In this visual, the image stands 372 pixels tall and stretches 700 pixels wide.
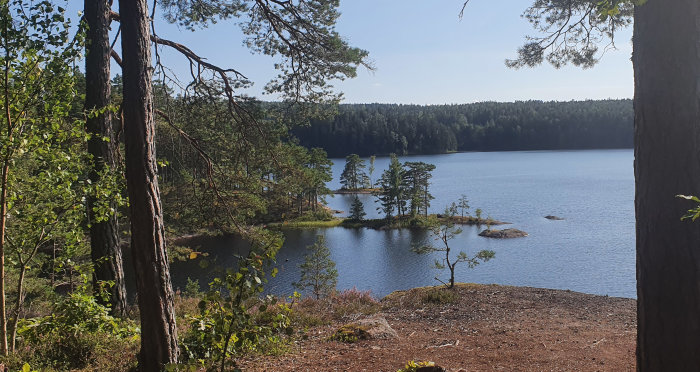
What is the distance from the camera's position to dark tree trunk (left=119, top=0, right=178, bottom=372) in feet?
11.6

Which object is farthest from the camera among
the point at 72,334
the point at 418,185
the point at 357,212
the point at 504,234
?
the point at 418,185

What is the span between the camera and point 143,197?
3.55 metres

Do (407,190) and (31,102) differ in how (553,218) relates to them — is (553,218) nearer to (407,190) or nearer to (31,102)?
(407,190)

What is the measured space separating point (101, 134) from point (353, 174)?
177 ft

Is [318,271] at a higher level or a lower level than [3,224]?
lower

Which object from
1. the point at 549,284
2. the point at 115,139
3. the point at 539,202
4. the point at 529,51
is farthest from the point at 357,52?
the point at 539,202

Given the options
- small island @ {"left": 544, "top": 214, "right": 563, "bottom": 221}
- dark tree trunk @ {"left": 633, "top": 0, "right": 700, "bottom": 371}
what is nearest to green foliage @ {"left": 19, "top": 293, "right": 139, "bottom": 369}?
dark tree trunk @ {"left": 633, "top": 0, "right": 700, "bottom": 371}

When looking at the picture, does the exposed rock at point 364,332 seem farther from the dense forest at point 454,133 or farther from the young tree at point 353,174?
the dense forest at point 454,133

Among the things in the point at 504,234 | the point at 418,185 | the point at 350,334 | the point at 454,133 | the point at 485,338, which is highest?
the point at 454,133

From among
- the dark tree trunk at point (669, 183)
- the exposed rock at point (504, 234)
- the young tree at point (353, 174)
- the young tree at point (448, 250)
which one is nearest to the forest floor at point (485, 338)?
the dark tree trunk at point (669, 183)

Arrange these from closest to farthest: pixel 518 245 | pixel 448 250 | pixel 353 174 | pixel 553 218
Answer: pixel 448 250
pixel 518 245
pixel 553 218
pixel 353 174

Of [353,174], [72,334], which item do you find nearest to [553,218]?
[353,174]

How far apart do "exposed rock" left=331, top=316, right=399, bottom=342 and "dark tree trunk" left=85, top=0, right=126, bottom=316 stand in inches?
98.1

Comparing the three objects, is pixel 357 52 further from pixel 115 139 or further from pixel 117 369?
pixel 117 369
